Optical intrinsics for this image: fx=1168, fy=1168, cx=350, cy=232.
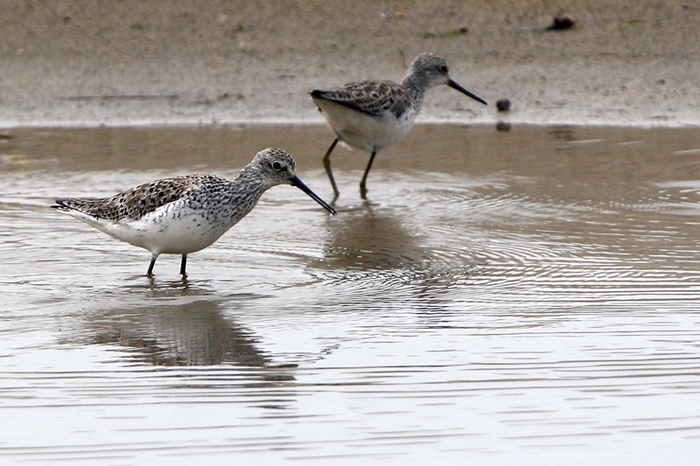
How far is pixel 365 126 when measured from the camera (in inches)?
429

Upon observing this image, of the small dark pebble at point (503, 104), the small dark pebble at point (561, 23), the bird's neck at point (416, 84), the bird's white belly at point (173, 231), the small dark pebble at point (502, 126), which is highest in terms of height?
the small dark pebble at point (561, 23)

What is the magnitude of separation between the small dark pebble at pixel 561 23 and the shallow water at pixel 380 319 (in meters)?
3.86

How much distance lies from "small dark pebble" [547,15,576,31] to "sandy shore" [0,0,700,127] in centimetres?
11

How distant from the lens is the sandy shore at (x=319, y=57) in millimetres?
13648

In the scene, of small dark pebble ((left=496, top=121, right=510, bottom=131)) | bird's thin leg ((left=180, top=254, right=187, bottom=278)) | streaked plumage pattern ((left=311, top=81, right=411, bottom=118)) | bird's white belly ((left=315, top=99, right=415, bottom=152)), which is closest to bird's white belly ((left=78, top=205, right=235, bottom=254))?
bird's thin leg ((left=180, top=254, right=187, bottom=278))

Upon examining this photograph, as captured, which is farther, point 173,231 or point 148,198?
point 148,198

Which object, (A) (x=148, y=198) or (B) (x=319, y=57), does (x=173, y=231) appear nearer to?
(A) (x=148, y=198)

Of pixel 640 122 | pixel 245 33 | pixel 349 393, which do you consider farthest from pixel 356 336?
pixel 245 33

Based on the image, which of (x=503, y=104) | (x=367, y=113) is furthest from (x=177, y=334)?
(x=503, y=104)

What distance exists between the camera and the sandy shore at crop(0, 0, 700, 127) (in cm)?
1365

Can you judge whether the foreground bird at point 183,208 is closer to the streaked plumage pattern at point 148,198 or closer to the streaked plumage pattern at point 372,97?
the streaked plumage pattern at point 148,198

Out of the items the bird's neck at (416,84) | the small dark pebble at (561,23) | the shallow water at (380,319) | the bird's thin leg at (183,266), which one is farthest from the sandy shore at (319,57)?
the bird's thin leg at (183,266)

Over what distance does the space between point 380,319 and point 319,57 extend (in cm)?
864

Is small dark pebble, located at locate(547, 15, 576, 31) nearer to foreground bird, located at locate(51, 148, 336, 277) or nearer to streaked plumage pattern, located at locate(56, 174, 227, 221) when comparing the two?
foreground bird, located at locate(51, 148, 336, 277)
